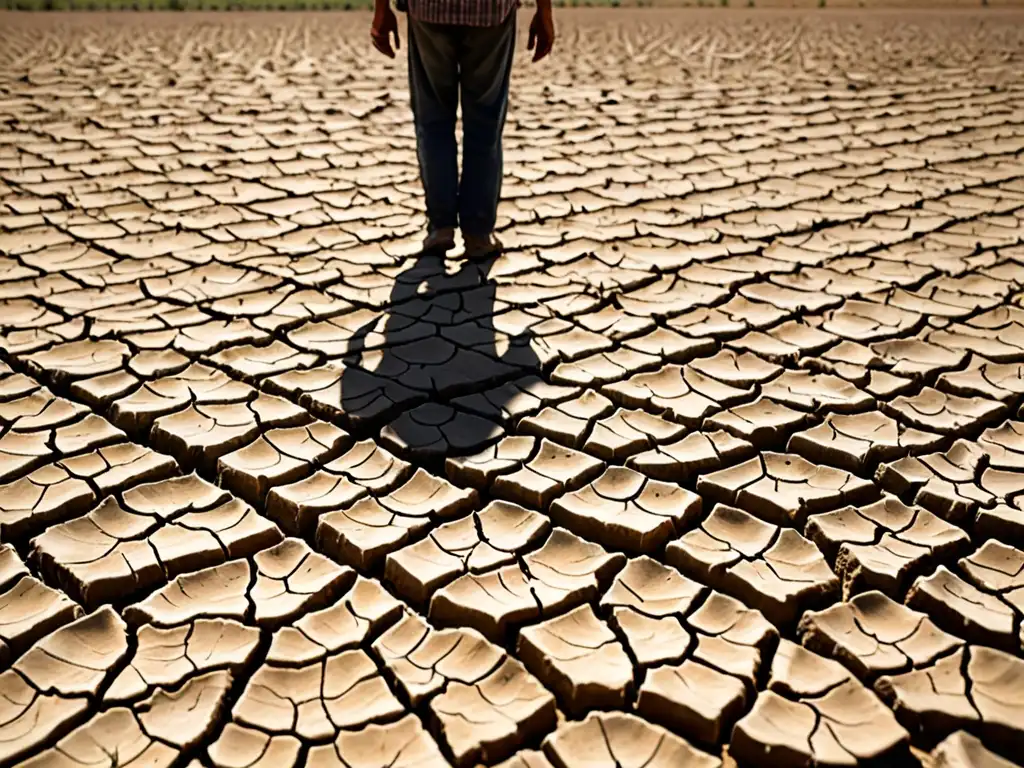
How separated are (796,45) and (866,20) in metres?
2.50

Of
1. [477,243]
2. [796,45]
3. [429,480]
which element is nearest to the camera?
[429,480]

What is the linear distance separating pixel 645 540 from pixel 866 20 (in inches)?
399

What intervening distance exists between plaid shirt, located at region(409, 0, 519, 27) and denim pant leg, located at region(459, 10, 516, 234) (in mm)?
71

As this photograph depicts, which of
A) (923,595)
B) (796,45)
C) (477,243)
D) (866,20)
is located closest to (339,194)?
(477,243)

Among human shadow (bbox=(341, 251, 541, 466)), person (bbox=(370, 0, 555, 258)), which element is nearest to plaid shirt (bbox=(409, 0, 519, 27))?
person (bbox=(370, 0, 555, 258))

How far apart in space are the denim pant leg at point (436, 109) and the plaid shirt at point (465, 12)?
78 mm

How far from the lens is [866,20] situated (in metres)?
10.5

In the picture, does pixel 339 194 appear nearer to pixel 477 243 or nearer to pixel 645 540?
pixel 477 243

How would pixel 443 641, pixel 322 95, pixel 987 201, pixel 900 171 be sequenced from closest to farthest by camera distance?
pixel 443 641 < pixel 987 201 < pixel 900 171 < pixel 322 95

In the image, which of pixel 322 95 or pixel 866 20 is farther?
pixel 866 20

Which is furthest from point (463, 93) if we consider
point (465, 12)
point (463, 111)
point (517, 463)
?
point (517, 463)

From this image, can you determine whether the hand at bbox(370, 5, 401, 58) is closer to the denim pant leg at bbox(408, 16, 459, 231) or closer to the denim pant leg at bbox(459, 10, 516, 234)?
the denim pant leg at bbox(408, 16, 459, 231)

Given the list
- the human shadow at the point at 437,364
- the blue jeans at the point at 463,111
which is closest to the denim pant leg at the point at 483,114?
the blue jeans at the point at 463,111

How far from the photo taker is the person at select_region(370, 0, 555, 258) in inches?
123
